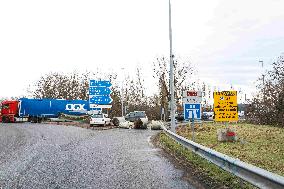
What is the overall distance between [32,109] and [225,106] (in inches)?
1675

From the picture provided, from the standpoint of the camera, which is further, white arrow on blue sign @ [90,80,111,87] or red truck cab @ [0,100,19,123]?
red truck cab @ [0,100,19,123]

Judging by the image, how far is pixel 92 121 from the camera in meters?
45.9

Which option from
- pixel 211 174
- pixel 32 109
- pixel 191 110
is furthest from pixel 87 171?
pixel 32 109

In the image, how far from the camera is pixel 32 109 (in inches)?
2269

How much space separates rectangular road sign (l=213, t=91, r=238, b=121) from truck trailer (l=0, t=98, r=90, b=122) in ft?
138

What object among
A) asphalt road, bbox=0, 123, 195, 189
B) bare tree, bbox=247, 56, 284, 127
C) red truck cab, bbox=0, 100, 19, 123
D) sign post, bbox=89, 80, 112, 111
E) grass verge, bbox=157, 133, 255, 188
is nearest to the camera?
grass verge, bbox=157, 133, 255, 188

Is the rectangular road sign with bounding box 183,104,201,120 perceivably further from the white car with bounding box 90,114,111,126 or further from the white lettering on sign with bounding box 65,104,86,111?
the white lettering on sign with bounding box 65,104,86,111

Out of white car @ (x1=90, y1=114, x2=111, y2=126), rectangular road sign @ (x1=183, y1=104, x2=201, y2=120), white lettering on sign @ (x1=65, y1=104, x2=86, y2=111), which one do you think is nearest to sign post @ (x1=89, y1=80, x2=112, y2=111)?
white car @ (x1=90, y1=114, x2=111, y2=126)

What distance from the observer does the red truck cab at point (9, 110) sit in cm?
5659

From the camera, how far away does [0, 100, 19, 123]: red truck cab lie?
56.6 m

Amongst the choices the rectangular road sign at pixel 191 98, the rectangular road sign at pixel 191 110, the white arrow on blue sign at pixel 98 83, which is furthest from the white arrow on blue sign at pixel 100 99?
the rectangular road sign at pixel 191 110

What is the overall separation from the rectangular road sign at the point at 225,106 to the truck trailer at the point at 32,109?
4216 cm

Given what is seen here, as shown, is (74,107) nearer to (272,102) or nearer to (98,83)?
(98,83)

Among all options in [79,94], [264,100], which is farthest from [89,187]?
[79,94]
